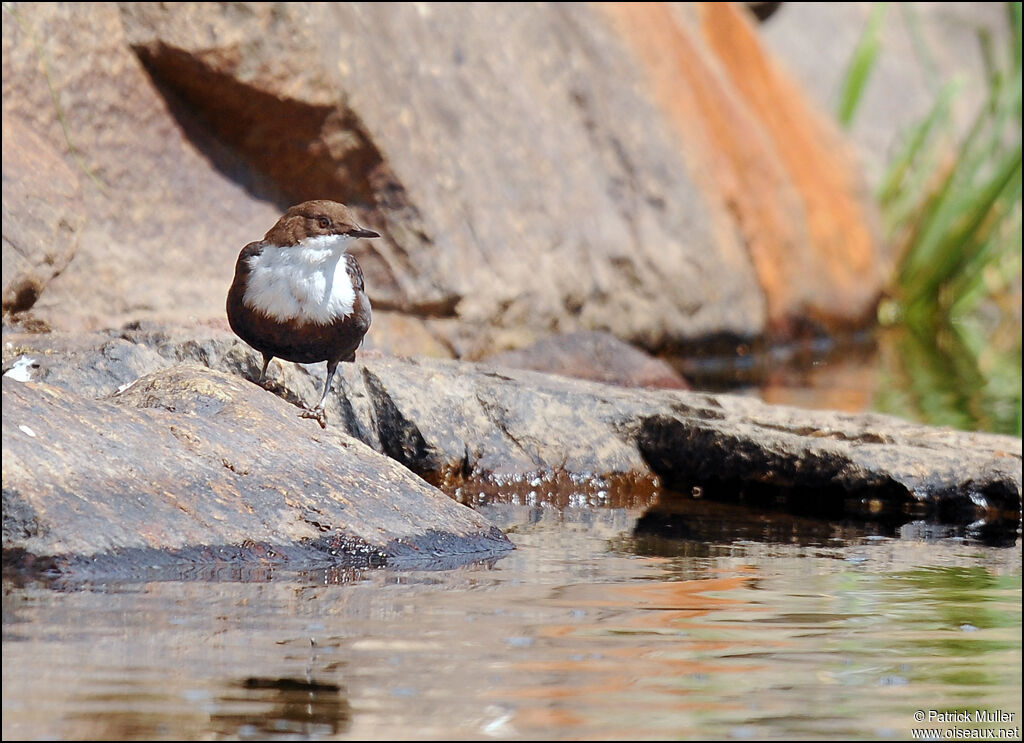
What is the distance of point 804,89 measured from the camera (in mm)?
13555

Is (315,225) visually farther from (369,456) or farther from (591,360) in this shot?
(591,360)

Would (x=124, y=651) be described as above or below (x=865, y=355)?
below

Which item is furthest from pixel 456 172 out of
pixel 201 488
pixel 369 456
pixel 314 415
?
pixel 201 488

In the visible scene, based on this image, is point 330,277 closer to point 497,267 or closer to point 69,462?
point 69,462

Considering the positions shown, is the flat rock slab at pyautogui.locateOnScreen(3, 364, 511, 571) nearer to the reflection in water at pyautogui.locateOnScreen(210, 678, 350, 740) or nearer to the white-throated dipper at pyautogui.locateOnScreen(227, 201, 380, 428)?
the white-throated dipper at pyautogui.locateOnScreen(227, 201, 380, 428)

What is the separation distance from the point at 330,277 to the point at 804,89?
9756mm

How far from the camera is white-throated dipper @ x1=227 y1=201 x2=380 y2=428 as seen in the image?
4.58 m

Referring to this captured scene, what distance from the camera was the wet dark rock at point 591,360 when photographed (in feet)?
25.9

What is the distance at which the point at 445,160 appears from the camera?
836 cm

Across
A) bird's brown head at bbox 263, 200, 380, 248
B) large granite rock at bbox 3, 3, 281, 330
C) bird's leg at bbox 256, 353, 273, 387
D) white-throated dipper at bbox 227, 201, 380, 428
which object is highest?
large granite rock at bbox 3, 3, 281, 330

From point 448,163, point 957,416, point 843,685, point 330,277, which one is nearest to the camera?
point 843,685

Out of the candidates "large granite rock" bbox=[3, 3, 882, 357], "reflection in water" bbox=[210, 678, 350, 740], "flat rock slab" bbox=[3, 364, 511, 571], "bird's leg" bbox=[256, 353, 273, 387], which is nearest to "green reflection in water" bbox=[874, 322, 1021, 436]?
"large granite rock" bbox=[3, 3, 882, 357]

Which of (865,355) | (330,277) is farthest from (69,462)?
(865,355)

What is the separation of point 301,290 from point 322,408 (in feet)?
1.83
